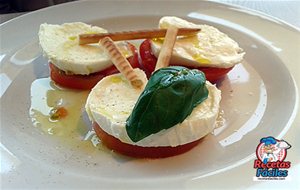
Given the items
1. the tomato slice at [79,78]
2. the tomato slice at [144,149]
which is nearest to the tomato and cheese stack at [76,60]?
the tomato slice at [79,78]

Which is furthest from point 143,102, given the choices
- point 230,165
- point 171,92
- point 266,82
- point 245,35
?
point 245,35

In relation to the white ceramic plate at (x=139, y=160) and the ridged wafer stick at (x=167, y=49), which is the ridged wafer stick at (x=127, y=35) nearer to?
the ridged wafer stick at (x=167, y=49)

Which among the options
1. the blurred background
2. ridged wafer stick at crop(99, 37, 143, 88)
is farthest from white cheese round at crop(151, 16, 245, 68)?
the blurred background

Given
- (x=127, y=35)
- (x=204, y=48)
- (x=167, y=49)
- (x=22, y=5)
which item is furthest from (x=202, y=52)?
(x=22, y=5)

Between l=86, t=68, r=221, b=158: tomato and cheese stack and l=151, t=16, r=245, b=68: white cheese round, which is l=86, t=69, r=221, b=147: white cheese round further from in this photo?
l=151, t=16, r=245, b=68: white cheese round

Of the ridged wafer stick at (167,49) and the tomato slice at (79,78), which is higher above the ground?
the ridged wafer stick at (167,49)

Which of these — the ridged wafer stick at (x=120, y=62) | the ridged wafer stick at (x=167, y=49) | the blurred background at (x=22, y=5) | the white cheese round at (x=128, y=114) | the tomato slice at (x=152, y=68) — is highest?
the ridged wafer stick at (x=167, y=49)
